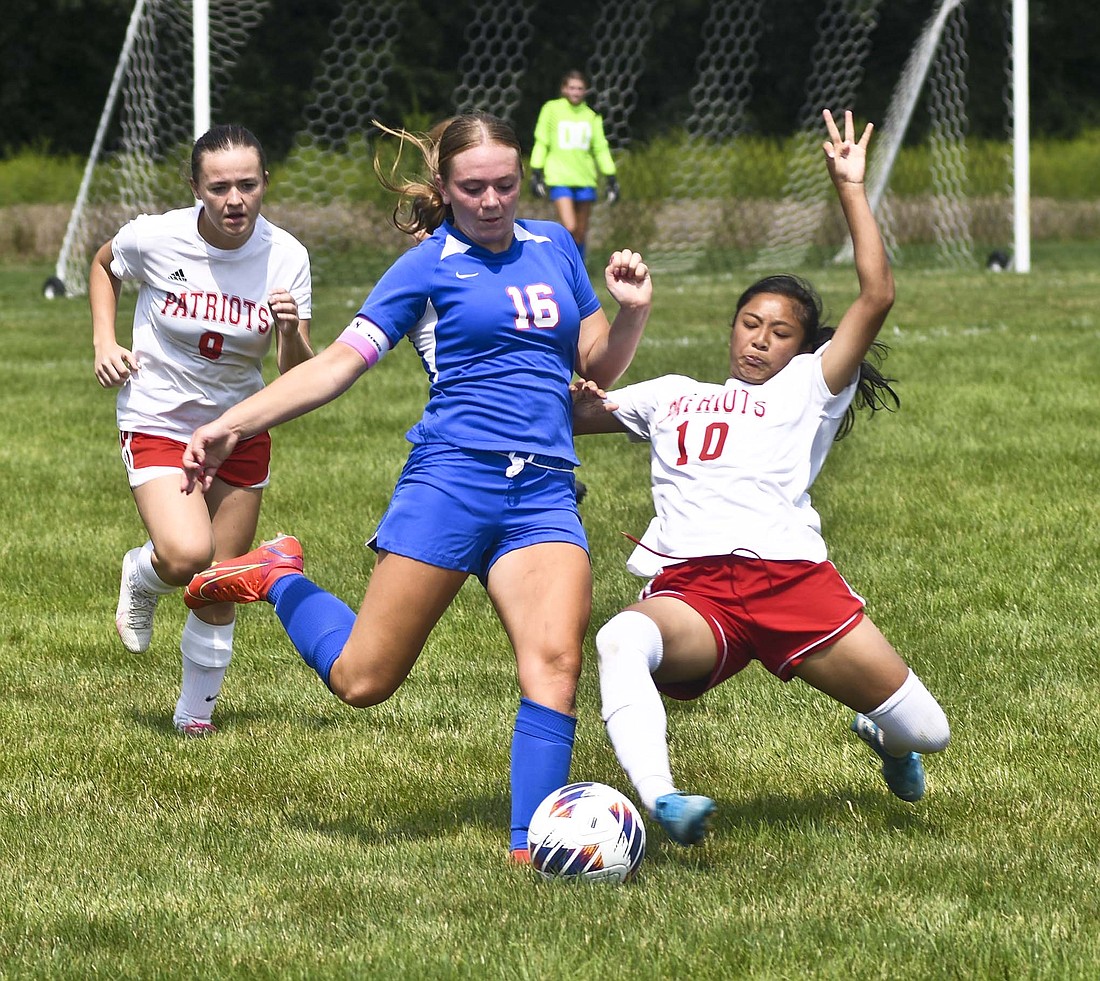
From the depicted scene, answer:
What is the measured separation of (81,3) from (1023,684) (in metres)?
36.3

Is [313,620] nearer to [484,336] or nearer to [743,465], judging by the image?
[484,336]

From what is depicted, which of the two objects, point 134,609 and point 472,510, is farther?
point 134,609

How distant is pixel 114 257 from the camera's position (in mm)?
6164

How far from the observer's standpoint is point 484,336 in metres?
4.59

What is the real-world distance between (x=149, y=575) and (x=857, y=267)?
285 cm

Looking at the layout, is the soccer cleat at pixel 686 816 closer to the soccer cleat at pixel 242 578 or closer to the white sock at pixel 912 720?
the white sock at pixel 912 720

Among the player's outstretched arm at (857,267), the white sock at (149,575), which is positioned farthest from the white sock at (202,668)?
the player's outstretched arm at (857,267)

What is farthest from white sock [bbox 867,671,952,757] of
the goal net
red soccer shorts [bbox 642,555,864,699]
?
the goal net

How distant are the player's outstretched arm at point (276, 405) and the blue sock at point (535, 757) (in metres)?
0.94

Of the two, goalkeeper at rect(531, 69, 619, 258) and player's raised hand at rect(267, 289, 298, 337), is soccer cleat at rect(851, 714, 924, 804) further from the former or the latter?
goalkeeper at rect(531, 69, 619, 258)

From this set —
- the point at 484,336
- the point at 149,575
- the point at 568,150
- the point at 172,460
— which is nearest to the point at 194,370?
the point at 172,460

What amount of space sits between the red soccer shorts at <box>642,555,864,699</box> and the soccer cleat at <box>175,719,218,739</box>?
196cm

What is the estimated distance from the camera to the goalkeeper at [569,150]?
20828 millimetres

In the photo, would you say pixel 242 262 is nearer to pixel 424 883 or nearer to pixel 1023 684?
pixel 424 883
